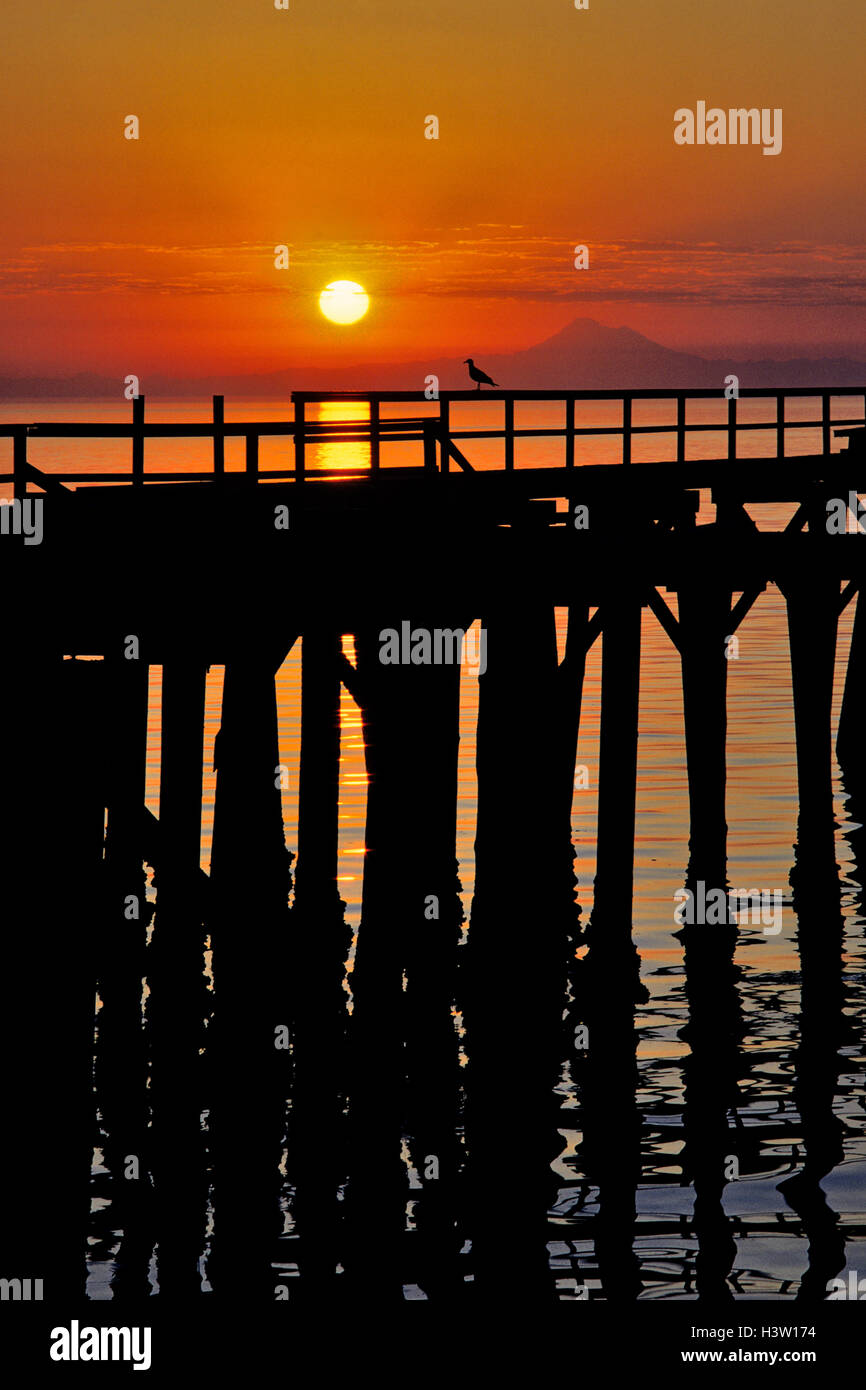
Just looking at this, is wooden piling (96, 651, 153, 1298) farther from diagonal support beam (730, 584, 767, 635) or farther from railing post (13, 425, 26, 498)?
diagonal support beam (730, 584, 767, 635)

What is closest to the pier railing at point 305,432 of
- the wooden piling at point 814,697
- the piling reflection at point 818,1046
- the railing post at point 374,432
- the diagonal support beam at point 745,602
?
the railing post at point 374,432

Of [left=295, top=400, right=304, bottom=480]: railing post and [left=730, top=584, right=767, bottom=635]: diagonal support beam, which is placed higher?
[left=295, top=400, right=304, bottom=480]: railing post

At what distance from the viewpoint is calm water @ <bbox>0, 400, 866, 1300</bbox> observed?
11.9 metres

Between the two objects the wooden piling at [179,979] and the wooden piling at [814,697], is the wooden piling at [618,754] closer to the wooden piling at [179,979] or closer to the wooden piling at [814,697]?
the wooden piling at [814,697]

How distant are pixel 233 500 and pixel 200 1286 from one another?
5725 millimetres

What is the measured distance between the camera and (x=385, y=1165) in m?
12.8

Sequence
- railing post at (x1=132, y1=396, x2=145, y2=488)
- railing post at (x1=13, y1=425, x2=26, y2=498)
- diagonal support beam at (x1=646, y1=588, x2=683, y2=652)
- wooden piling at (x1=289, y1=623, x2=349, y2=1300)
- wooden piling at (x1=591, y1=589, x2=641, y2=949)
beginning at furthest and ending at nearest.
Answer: diagonal support beam at (x1=646, y1=588, x2=683, y2=652) < wooden piling at (x1=591, y1=589, x2=641, y2=949) < railing post at (x1=132, y1=396, x2=145, y2=488) < railing post at (x1=13, y1=425, x2=26, y2=498) < wooden piling at (x1=289, y1=623, x2=349, y2=1300)

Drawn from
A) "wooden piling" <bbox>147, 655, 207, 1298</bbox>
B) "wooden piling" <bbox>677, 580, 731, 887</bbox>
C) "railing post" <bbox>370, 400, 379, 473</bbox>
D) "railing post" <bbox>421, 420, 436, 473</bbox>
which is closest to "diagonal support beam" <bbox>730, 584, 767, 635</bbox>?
"wooden piling" <bbox>677, 580, 731, 887</bbox>

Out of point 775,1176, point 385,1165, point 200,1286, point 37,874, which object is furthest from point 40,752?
point 775,1176

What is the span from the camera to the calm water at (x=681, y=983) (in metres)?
11.9

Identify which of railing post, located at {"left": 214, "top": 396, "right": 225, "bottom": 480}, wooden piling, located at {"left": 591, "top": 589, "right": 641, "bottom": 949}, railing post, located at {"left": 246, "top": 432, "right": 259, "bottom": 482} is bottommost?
wooden piling, located at {"left": 591, "top": 589, "right": 641, "bottom": 949}

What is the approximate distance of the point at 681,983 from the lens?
17.7m

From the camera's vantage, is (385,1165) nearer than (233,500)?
Yes
